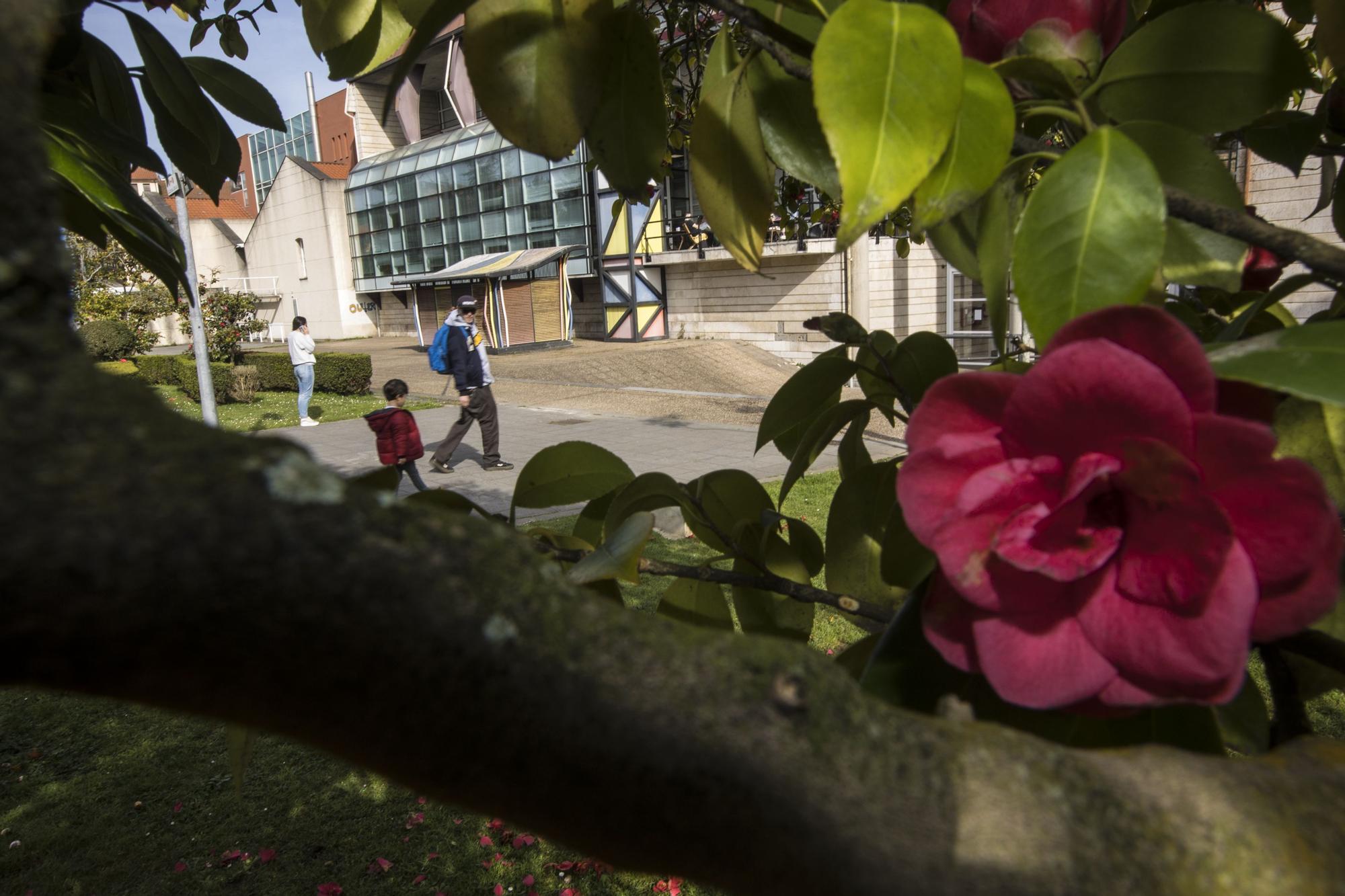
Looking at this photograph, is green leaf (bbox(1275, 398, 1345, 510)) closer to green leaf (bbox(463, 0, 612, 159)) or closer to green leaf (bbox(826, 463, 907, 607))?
green leaf (bbox(826, 463, 907, 607))

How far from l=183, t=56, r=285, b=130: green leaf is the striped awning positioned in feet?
72.2

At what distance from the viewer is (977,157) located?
596 mm

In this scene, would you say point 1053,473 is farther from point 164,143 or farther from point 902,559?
Result: point 164,143

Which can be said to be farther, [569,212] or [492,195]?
[492,195]

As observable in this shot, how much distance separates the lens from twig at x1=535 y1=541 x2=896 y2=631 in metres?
0.90

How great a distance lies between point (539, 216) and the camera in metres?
24.8

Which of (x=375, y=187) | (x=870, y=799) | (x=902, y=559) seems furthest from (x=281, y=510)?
(x=375, y=187)

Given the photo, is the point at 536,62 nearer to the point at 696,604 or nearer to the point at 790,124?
the point at 790,124

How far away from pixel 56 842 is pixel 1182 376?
4854 millimetres

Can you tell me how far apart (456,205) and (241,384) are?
10.3 meters

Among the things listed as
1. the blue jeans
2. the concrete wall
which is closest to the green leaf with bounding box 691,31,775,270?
the blue jeans

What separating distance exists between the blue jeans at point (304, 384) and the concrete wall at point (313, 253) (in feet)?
62.5

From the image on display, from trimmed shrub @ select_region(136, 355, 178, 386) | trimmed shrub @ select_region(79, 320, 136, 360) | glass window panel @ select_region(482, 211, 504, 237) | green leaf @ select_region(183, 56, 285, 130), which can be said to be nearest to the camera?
green leaf @ select_region(183, 56, 285, 130)

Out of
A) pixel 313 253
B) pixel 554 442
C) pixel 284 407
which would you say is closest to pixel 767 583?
pixel 554 442
